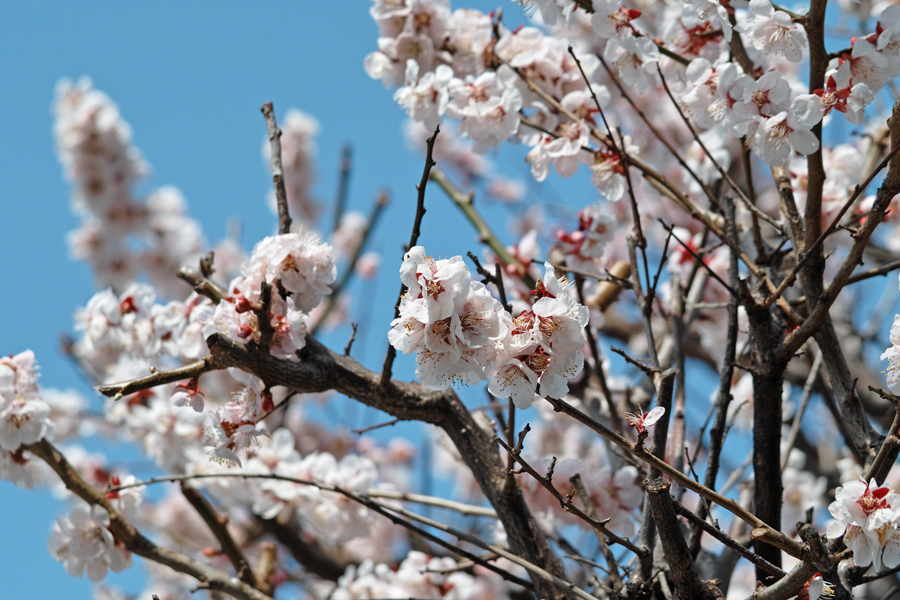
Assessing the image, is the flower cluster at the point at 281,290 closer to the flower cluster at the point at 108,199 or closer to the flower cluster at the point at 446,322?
the flower cluster at the point at 446,322

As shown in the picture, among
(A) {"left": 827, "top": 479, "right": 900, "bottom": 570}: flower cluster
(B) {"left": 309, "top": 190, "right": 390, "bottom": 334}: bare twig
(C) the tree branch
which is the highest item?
(B) {"left": 309, "top": 190, "right": 390, "bottom": 334}: bare twig

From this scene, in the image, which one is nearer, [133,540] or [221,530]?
[133,540]

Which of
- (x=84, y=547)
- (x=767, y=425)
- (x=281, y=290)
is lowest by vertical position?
(x=767, y=425)

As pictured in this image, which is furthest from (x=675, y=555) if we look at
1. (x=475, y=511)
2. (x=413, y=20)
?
(x=413, y=20)

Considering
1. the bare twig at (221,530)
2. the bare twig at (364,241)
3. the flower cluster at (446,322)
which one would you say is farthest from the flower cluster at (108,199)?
the flower cluster at (446,322)

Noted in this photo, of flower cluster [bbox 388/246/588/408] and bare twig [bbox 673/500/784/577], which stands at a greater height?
flower cluster [bbox 388/246/588/408]

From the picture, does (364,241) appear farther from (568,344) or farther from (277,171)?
(568,344)

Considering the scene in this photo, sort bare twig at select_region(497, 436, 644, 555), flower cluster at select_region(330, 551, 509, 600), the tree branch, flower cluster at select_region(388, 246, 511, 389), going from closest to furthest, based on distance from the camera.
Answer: flower cluster at select_region(388, 246, 511, 389), bare twig at select_region(497, 436, 644, 555), the tree branch, flower cluster at select_region(330, 551, 509, 600)

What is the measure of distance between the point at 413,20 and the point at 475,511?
1.71m

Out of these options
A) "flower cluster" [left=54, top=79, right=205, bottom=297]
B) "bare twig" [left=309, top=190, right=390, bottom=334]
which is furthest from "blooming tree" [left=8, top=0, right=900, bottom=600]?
"flower cluster" [left=54, top=79, right=205, bottom=297]

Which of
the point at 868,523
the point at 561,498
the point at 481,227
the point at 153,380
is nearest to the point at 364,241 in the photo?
the point at 481,227

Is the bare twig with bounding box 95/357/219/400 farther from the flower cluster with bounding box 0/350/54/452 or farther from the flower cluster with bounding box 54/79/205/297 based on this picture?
the flower cluster with bounding box 54/79/205/297

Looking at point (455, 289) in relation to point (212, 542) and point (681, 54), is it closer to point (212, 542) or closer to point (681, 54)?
point (681, 54)

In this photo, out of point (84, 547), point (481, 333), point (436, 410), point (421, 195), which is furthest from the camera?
point (84, 547)
